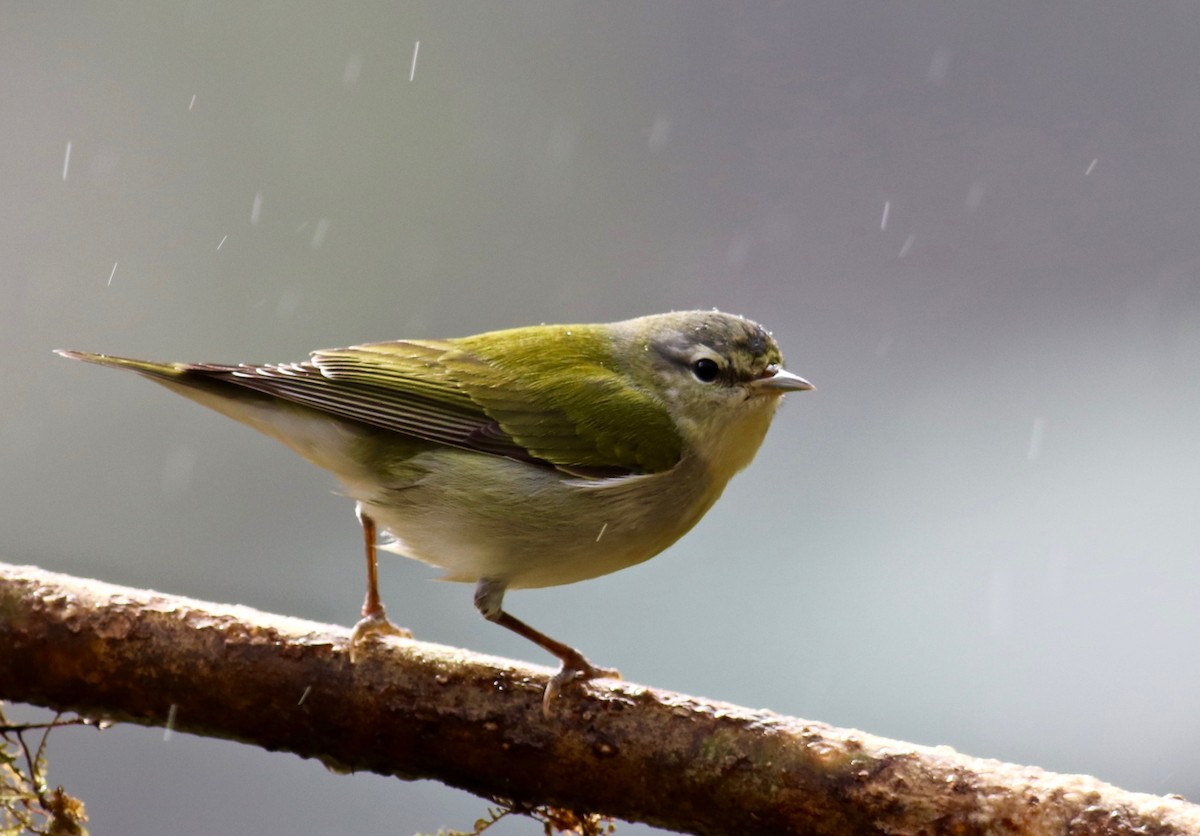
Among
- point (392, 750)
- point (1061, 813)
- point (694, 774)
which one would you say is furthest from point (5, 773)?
point (1061, 813)

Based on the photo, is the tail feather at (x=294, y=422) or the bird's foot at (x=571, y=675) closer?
the bird's foot at (x=571, y=675)

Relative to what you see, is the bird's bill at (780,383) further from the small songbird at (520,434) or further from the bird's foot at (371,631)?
the bird's foot at (371,631)

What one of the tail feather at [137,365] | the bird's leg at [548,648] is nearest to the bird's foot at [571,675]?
the bird's leg at [548,648]

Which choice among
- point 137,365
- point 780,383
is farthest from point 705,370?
point 137,365

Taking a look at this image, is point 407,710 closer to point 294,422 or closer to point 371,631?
point 371,631

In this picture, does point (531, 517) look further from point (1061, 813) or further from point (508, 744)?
point (1061, 813)

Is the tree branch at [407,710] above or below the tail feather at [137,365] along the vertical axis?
below
